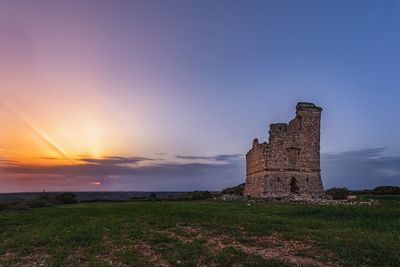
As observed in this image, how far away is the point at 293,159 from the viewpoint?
38.7 meters

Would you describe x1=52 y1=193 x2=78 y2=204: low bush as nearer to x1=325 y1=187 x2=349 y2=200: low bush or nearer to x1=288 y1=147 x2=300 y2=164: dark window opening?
x1=288 y1=147 x2=300 y2=164: dark window opening

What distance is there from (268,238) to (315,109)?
27309 mm

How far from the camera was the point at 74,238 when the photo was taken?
1520 centimetres

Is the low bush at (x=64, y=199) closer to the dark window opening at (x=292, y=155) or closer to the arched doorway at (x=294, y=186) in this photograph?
the arched doorway at (x=294, y=186)

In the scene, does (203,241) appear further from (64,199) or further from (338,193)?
(64,199)

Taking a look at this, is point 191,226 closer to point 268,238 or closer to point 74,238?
point 268,238

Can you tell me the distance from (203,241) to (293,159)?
26211mm

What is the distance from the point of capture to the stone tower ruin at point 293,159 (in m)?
37.7

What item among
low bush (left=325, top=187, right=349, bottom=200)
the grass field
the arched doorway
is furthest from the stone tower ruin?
the grass field

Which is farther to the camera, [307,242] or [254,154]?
[254,154]

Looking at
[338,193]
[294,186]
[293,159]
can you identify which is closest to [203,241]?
[294,186]

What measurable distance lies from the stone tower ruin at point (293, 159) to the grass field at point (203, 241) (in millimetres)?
17319

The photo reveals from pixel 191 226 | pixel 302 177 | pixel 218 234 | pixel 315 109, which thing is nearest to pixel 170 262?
pixel 218 234

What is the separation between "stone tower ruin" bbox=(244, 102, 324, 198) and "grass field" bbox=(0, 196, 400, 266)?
17319mm
